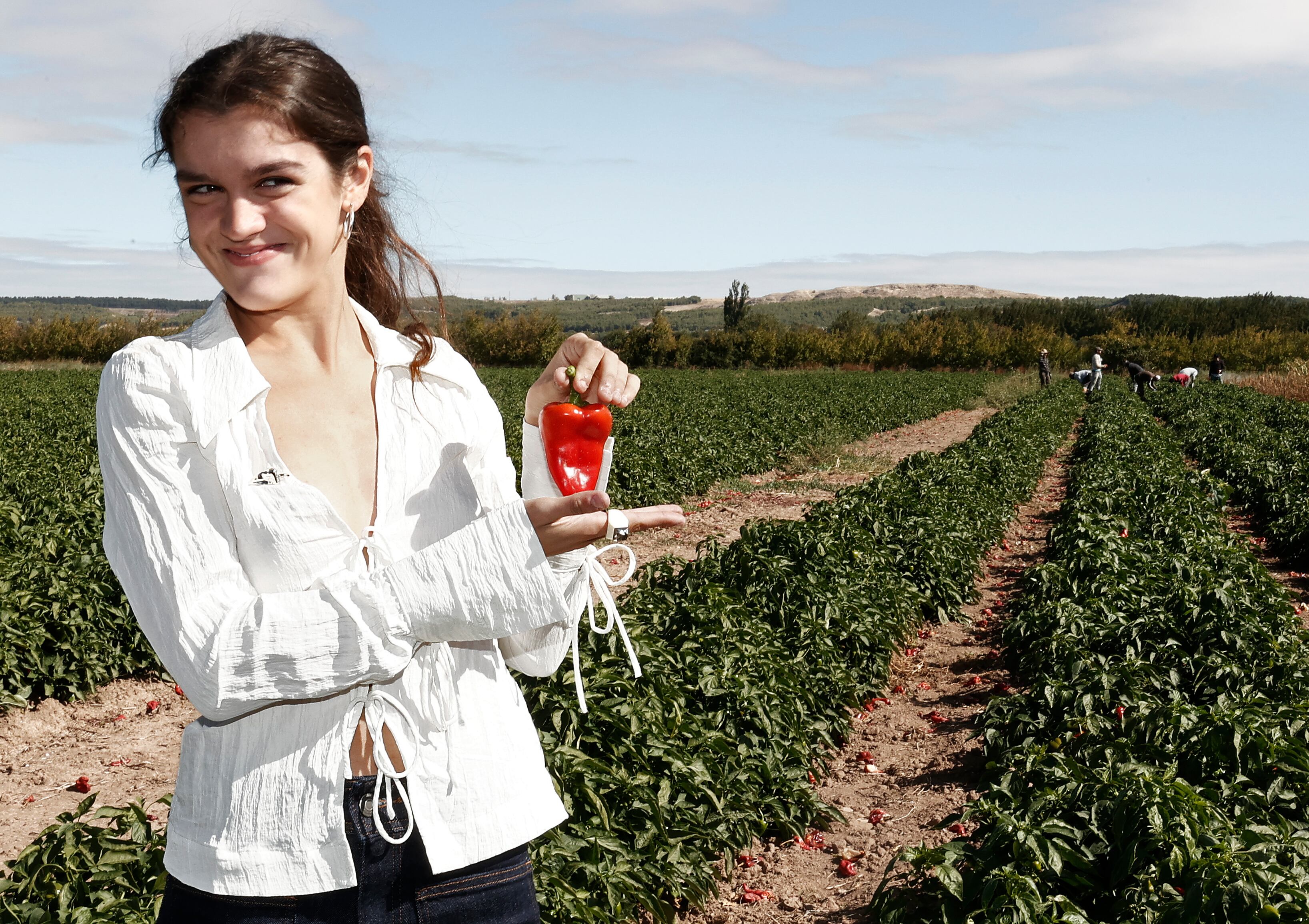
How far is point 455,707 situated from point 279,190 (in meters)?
0.74

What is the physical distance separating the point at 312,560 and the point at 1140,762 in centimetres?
383

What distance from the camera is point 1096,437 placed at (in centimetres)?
1920

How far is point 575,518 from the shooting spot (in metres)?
1.28

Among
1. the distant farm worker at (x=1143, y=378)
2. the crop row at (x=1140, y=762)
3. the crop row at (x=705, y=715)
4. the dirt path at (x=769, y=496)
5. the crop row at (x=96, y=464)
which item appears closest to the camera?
the crop row at (x=1140, y=762)

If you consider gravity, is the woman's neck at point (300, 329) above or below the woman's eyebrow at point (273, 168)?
below

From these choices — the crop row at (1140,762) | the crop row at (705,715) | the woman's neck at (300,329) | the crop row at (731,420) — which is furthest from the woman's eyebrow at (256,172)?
the crop row at (731,420)

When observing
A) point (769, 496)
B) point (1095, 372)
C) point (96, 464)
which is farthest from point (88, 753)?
point (1095, 372)

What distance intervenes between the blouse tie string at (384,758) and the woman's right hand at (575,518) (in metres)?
0.30

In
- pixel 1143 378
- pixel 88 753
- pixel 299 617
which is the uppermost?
pixel 299 617

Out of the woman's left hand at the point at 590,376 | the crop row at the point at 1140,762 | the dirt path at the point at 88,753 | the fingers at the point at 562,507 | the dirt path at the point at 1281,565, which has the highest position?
the woman's left hand at the point at 590,376

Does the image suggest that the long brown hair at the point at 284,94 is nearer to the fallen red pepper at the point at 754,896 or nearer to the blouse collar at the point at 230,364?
the blouse collar at the point at 230,364

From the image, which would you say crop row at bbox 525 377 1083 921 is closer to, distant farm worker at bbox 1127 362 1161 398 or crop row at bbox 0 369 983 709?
crop row at bbox 0 369 983 709

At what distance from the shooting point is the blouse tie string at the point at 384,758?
Answer: 1.30 m

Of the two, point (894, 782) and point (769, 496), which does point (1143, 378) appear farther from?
point (894, 782)
